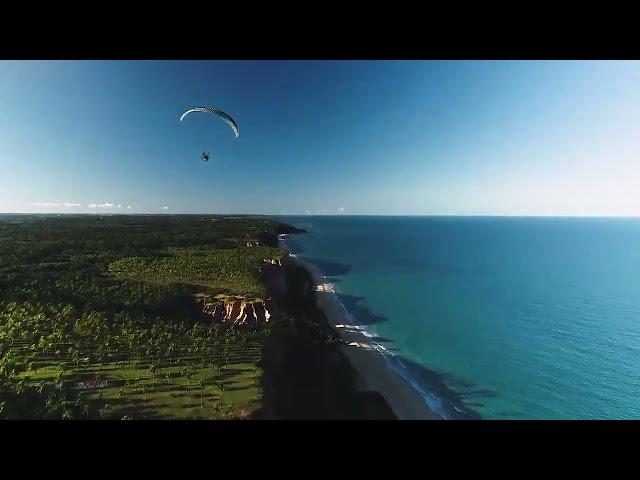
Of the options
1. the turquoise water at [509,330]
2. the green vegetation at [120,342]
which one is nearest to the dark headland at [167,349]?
the green vegetation at [120,342]

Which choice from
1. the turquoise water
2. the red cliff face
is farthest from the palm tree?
the turquoise water

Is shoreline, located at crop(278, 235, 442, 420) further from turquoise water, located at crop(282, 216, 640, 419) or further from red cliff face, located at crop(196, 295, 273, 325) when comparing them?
red cliff face, located at crop(196, 295, 273, 325)

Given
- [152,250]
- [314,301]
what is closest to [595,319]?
[314,301]

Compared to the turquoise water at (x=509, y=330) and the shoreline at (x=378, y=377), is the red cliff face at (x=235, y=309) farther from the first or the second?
the turquoise water at (x=509, y=330)
